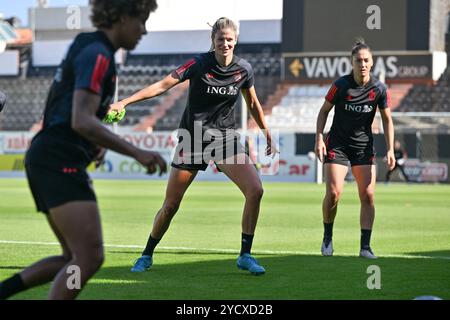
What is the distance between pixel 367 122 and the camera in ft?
38.9

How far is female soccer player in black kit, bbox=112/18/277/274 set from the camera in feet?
32.9

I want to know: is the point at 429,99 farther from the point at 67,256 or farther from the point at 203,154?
the point at 67,256

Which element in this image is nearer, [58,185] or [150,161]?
[150,161]

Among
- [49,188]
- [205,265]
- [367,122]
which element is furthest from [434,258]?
[49,188]

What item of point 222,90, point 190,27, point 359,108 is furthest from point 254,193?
point 190,27

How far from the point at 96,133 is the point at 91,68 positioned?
38 centimetres

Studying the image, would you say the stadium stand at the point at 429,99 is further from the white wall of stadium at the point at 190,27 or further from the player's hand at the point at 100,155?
the player's hand at the point at 100,155

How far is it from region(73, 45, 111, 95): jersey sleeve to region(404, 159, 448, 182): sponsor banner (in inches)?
1334

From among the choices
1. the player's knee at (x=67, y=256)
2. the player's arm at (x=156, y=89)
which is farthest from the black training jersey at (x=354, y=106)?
the player's knee at (x=67, y=256)

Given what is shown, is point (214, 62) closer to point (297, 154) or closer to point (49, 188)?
point (49, 188)

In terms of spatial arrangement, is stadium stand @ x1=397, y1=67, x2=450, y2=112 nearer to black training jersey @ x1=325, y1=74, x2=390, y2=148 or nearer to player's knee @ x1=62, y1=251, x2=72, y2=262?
black training jersey @ x1=325, y1=74, x2=390, y2=148

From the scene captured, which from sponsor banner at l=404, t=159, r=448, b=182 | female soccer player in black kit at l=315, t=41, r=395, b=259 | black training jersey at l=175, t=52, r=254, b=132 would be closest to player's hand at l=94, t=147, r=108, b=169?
black training jersey at l=175, t=52, r=254, b=132

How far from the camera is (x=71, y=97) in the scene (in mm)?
6094

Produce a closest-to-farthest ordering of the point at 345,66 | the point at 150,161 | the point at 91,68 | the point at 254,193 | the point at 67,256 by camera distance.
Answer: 1. the point at 150,161
2. the point at 91,68
3. the point at 67,256
4. the point at 254,193
5. the point at 345,66
